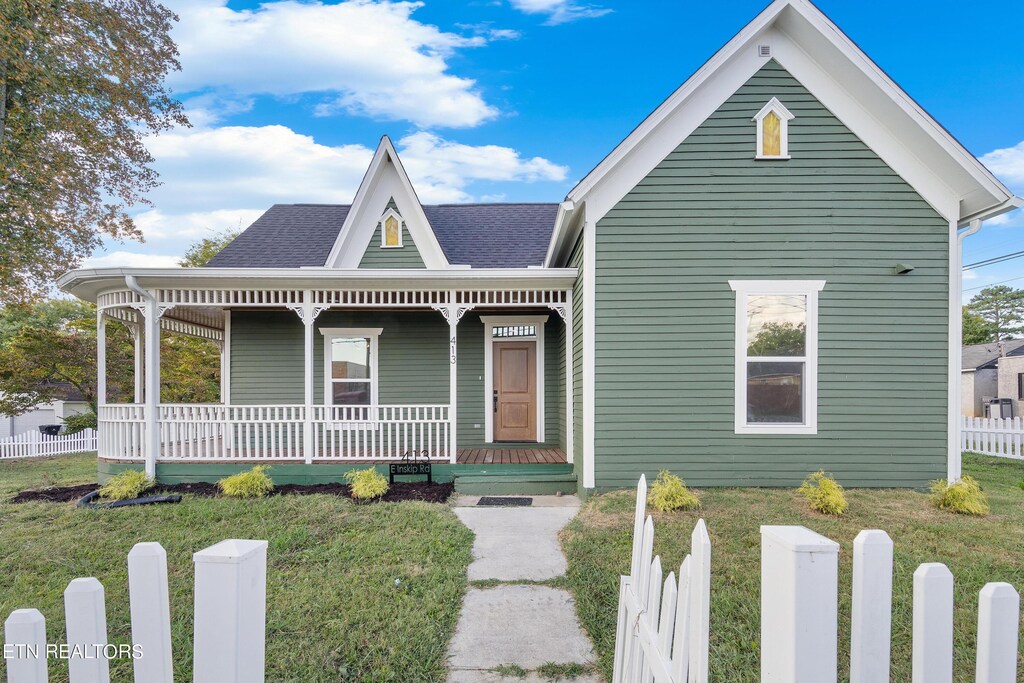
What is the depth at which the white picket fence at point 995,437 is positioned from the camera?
1043 cm

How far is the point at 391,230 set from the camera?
9.35 metres

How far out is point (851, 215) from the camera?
638 centimetres

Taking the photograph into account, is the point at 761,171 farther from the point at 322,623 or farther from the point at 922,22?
the point at 922,22

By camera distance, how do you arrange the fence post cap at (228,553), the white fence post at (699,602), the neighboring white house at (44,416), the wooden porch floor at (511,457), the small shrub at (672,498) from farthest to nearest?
the neighboring white house at (44,416), the wooden porch floor at (511,457), the small shrub at (672,498), the white fence post at (699,602), the fence post cap at (228,553)

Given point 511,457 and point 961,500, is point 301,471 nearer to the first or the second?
point 511,457

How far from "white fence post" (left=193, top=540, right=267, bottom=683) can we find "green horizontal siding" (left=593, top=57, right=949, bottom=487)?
569 cm

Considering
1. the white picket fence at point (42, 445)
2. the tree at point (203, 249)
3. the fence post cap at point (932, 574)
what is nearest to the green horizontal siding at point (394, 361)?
the fence post cap at point (932, 574)

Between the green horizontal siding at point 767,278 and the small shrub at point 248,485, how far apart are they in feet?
14.8

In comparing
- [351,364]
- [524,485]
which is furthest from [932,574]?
[351,364]

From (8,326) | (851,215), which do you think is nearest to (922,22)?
(851,215)

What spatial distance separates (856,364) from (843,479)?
1.49 m

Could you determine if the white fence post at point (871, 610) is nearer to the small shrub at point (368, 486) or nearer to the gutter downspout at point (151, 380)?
the small shrub at point (368, 486)

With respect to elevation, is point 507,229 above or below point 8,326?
above

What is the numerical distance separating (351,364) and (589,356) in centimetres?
496
